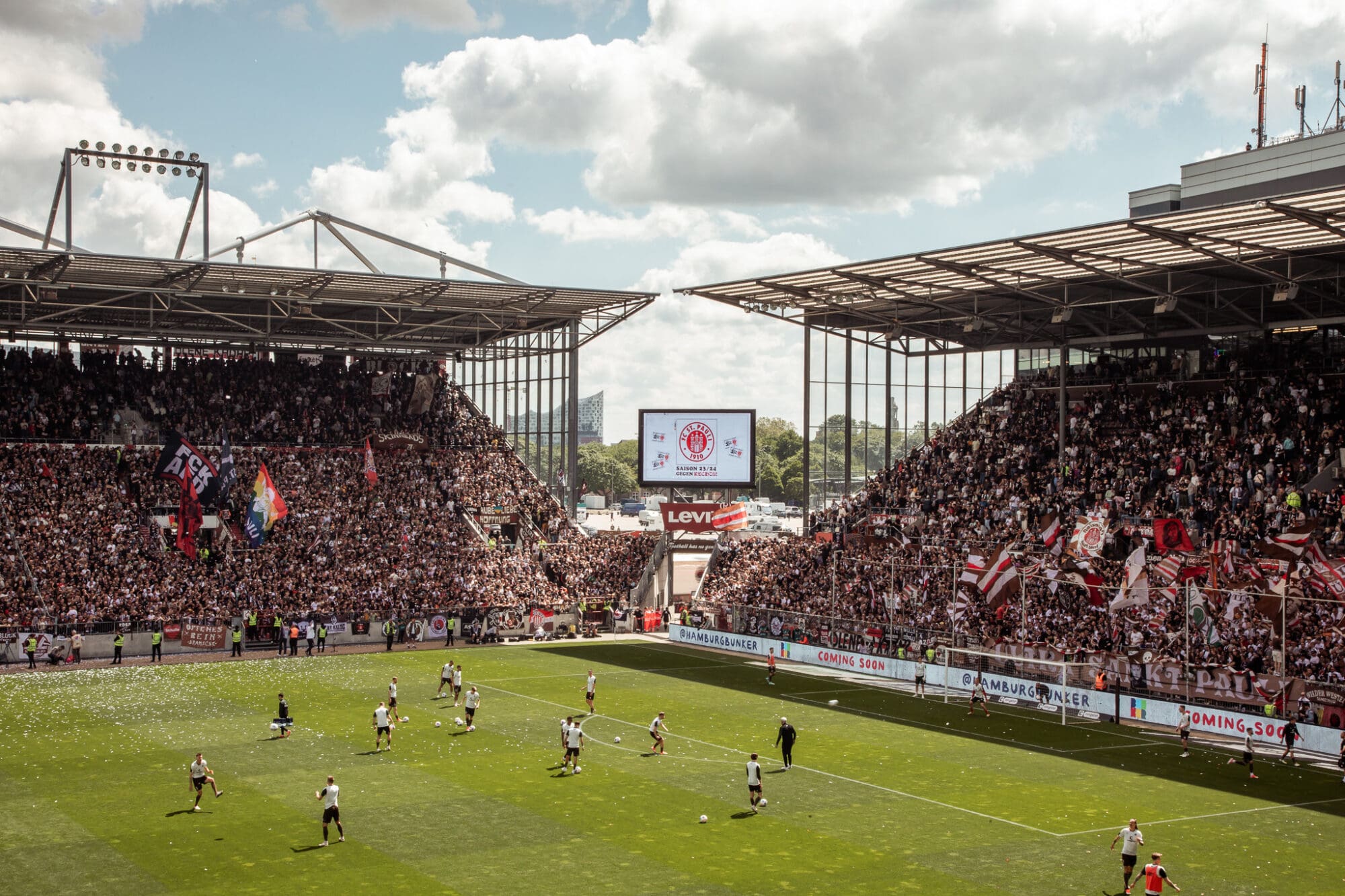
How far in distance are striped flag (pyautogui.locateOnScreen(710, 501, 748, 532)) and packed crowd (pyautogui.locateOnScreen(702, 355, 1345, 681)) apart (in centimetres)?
312

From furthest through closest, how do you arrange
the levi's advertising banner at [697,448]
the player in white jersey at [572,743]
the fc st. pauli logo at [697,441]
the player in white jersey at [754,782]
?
the fc st. pauli logo at [697,441] → the levi's advertising banner at [697,448] → the player in white jersey at [572,743] → the player in white jersey at [754,782]

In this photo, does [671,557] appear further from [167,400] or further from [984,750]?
[984,750]

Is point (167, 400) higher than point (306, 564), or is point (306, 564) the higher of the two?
point (167, 400)

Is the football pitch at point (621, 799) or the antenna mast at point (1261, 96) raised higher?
the antenna mast at point (1261, 96)

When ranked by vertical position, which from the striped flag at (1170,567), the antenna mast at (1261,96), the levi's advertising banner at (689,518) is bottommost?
the striped flag at (1170,567)

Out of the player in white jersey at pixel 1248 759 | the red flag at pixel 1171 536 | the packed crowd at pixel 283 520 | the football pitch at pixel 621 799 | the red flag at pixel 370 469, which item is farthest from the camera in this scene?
the red flag at pixel 370 469

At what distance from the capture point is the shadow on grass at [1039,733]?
31641 millimetres


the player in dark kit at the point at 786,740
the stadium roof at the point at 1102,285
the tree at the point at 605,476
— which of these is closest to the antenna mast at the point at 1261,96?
the stadium roof at the point at 1102,285

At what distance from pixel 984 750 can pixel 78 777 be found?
74.4 feet

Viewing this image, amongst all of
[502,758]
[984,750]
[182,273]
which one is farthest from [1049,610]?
[182,273]

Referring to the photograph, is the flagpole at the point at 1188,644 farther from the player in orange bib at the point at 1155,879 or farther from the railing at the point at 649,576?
the railing at the point at 649,576

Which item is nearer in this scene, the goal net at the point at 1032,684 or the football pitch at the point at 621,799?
the football pitch at the point at 621,799

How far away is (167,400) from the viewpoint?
6581 centimetres

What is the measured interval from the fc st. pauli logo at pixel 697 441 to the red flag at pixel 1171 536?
90.5 feet
